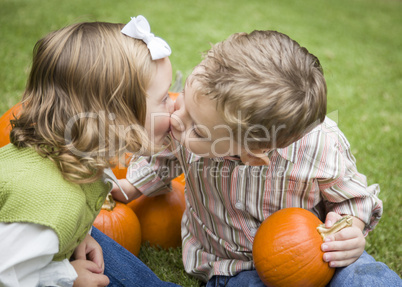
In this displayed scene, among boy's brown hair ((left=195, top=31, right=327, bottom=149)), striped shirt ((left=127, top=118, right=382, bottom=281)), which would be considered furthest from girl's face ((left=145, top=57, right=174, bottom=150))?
striped shirt ((left=127, top=118, right=382, bottom=281))

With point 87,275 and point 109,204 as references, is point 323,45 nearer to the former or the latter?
point 109,204

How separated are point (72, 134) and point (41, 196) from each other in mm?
289

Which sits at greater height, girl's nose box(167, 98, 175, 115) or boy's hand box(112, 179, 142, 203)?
girl's nose box(167, 98, 175, 115)

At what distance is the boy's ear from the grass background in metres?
0.49

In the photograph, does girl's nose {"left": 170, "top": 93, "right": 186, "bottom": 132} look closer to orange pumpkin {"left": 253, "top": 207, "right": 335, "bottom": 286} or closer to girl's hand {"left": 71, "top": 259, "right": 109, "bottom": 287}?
orange pumpkin {"left": 253, "top": 207, "right": 335, "bottom": 286}

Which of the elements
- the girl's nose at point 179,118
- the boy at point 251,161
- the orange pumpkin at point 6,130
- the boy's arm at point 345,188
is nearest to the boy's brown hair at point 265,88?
the boy at point 251,161

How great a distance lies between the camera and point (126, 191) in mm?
2484

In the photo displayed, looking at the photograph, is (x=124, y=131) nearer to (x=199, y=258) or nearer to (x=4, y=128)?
(x=199, y=258)

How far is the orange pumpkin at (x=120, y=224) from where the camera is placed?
2.36 metres

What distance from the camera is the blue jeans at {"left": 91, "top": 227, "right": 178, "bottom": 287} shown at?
2135 mm

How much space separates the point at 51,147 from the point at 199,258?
1064 millimetres

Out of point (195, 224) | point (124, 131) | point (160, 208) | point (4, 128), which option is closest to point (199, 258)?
point (195, 224)

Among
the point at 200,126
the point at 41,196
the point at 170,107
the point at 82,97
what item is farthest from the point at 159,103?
the point at 41,196

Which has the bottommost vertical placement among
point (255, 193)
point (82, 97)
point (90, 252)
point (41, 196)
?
point (90, 252)
